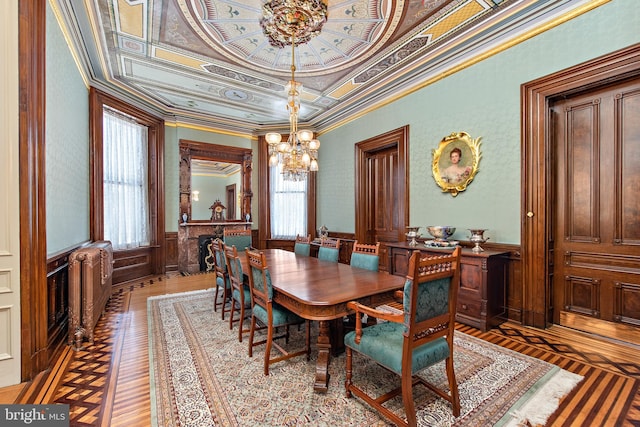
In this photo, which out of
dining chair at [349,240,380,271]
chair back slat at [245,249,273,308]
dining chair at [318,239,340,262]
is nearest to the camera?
chair back slat at [245,249,273,308]

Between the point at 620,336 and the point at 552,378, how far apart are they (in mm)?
1237

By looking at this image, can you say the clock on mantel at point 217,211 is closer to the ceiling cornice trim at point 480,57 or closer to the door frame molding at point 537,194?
the ceiling cornice trim at point 480,57

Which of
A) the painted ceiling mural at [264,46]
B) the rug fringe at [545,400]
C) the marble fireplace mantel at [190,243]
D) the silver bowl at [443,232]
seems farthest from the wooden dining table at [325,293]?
the marble fireplace mantel at [190,243]

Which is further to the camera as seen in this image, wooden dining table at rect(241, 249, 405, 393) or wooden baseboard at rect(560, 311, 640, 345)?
wooden baseboard at rect(560, 311, 640, 345)

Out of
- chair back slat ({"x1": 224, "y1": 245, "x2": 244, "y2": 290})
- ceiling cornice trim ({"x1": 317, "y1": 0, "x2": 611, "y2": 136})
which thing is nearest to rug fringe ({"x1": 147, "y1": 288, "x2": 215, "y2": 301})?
chair back slat ({"x1": 224, "y1": 245, "x2": 244, "y2": 290})

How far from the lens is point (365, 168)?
5680 millimetres

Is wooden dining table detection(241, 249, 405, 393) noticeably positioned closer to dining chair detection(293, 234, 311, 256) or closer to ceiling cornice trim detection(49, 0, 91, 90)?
dining chair detection(293, 234, 311, 256)

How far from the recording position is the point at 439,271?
169 centimetres

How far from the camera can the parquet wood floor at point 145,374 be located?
1.79 meters

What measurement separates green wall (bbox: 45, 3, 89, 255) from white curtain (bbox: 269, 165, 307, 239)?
3.81 m

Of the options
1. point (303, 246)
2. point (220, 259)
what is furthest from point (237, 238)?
point (303, 246)

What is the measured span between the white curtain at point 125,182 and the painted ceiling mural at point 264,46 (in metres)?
0.63

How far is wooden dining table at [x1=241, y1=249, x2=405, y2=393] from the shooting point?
195cm

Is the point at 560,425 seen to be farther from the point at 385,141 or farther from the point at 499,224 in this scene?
the point at 385,141
